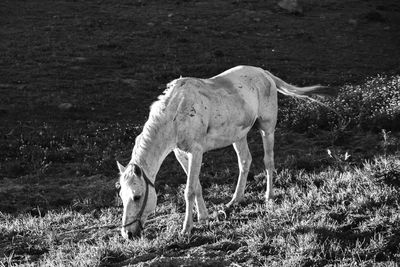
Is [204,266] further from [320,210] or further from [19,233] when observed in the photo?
[19,233]

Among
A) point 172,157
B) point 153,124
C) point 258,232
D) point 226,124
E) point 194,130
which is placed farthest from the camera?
point 172,157

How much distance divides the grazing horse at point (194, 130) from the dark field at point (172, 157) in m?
0.48

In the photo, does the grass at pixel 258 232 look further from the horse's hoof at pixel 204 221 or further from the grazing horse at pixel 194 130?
the grazing horse at pixel 194 130

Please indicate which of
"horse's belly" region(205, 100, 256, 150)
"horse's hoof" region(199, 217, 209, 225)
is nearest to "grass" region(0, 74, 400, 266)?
"horse's hoof" region(199, 217, 209, 225)

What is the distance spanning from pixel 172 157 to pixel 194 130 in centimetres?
565

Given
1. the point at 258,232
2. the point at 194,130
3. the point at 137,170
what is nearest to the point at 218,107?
the point at 194,130

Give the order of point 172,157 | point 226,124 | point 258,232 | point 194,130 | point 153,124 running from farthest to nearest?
point 172,157
point 226,124
point 194,130
point 153,124
point 258,232

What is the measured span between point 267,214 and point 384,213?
1613 mm

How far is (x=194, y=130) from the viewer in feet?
24.3

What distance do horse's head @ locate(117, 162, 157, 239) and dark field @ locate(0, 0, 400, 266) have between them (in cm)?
29

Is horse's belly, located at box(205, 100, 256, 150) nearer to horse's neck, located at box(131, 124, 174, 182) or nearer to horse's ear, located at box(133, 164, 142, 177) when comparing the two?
horse's neck, located at box(131, 124, 174, 182)

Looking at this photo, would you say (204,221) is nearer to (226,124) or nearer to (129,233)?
(226,124)

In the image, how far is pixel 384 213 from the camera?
673 centimetres

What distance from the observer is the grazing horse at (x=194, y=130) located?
651 centimetres
